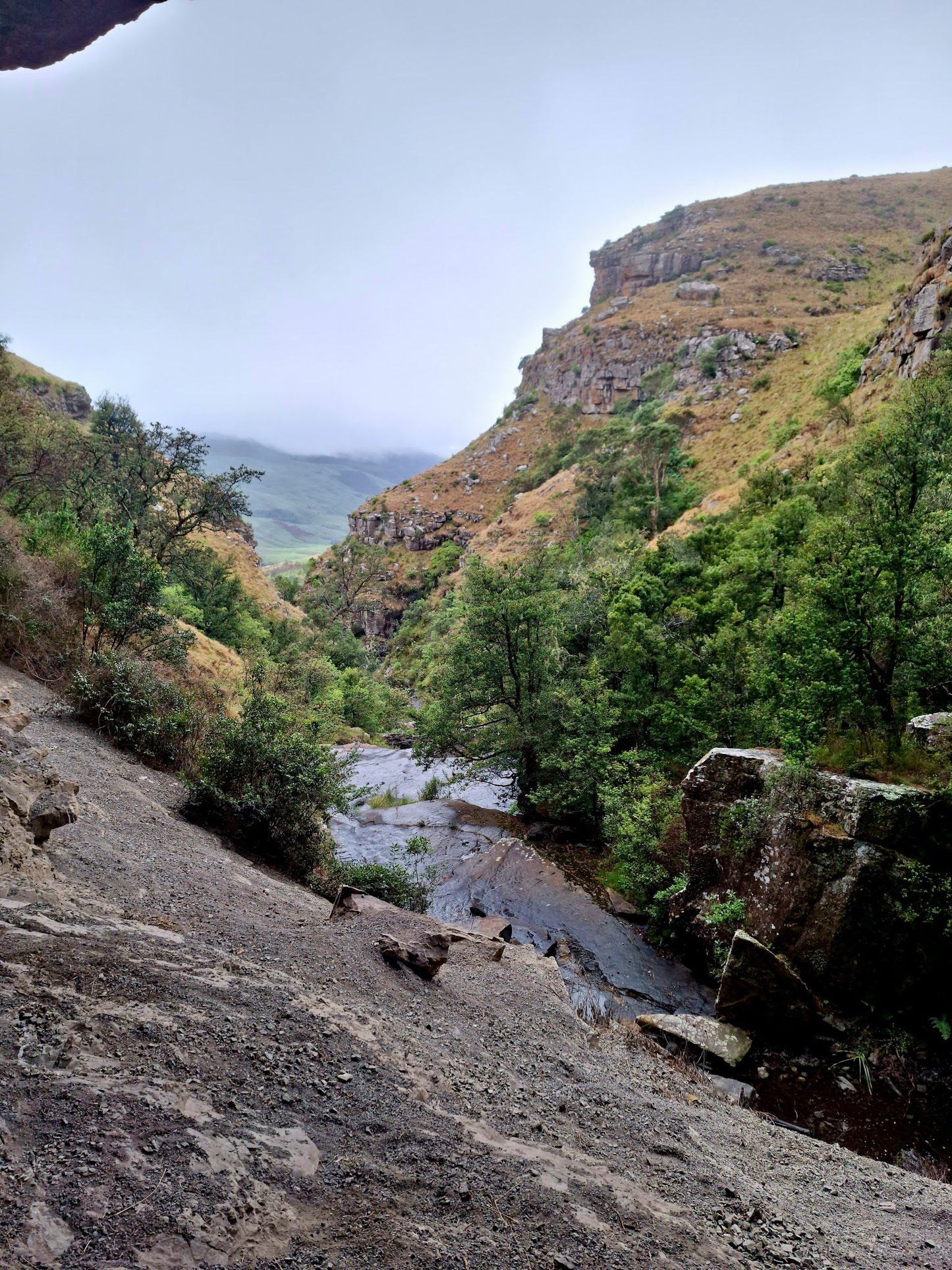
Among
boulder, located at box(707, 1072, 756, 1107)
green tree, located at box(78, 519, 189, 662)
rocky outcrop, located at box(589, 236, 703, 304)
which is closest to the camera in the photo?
boulder, located at box(707, 1072, 756, 1107)

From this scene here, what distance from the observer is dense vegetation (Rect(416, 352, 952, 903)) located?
12000 mm

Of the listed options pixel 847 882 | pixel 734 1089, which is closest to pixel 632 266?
pixel 847 882

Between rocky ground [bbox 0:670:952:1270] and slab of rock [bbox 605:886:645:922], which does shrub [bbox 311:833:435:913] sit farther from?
slab of rock [bbox 605:886:645:922]

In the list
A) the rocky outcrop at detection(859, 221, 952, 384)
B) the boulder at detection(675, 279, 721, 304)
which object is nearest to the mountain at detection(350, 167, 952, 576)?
the boulder at detection(675, 279, 721, 304)

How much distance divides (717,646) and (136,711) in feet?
49.0

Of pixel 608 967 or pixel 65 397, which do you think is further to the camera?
pixel 65 397

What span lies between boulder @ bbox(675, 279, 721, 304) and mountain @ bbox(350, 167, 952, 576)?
0.43 metres

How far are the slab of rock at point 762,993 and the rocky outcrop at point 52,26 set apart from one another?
48.0 feet

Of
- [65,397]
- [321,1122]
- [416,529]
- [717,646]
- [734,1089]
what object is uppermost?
[65,397]

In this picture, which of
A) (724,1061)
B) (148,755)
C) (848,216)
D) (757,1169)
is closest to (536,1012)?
(757,1169)

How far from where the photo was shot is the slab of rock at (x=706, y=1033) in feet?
30.8

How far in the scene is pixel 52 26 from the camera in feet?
16.8

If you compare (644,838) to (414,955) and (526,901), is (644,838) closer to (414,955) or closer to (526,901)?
(526,901)

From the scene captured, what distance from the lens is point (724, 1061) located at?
925 cm
